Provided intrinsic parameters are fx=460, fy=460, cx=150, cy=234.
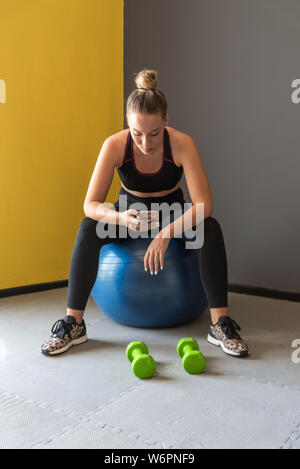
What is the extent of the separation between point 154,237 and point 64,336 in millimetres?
578

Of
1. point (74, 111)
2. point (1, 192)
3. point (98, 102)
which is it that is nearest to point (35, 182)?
point (1, 192)

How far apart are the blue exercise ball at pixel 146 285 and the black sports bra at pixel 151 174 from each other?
243 millimetres

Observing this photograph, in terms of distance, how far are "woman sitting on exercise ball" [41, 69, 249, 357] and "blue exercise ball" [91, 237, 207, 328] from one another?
57 mm

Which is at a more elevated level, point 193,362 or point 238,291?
point 193,362

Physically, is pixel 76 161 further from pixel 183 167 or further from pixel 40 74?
pixel 183 167

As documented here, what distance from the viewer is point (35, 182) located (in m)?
2.89

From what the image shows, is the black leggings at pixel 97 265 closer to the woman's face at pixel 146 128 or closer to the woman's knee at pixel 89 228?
the woman's knee at pixel 89 228

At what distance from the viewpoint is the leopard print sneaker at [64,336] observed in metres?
1.85

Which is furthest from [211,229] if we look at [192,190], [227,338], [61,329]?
[61,329]

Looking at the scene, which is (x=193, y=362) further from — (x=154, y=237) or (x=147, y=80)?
(x=147, y=80)

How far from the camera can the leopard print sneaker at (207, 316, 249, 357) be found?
1.84 meters

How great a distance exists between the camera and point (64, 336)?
1.90m

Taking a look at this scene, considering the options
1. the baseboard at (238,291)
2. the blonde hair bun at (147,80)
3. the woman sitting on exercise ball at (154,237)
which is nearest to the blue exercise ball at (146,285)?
the woman sitting on exercise ball at (154,237)
